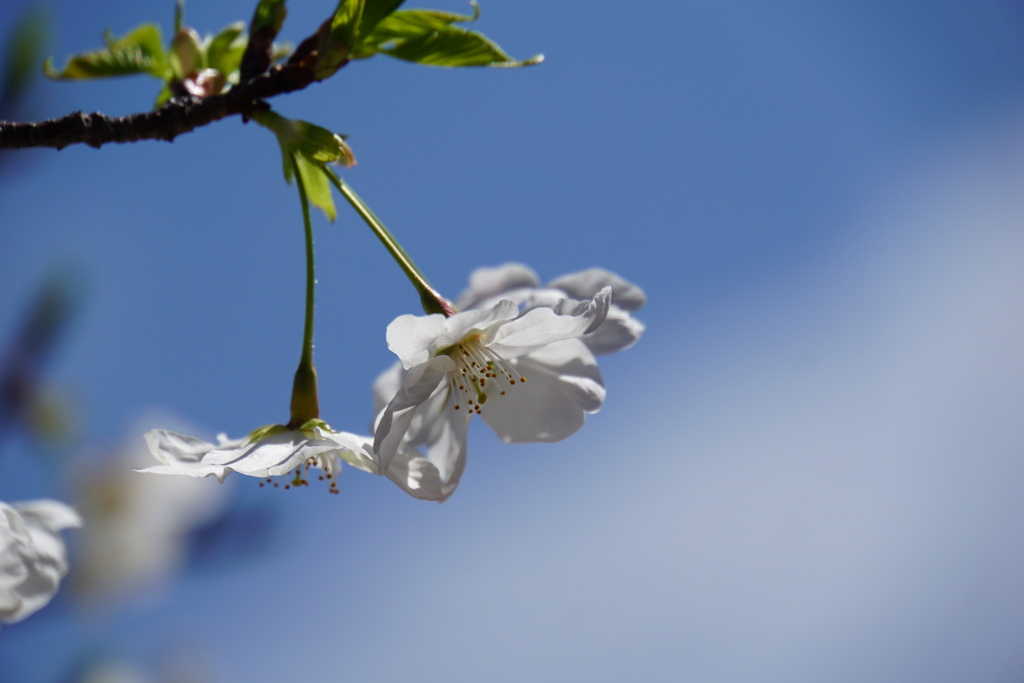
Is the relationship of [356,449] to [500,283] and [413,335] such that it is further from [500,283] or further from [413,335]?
[500,283]

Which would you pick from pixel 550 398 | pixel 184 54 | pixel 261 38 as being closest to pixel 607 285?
pixel 550 398

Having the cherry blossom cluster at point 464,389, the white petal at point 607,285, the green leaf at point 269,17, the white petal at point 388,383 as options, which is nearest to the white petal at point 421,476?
the cherry blossom cluster at point 464,389

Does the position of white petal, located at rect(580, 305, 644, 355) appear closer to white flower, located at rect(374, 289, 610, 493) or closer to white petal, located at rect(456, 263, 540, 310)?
white flower, located at rect(374, 289, 610, 493)

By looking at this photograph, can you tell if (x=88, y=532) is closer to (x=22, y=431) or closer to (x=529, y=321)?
(x=22, y=431)

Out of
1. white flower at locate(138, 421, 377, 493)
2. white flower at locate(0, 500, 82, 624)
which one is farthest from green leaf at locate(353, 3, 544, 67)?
white flower at locate(0, 500, 82, 624)

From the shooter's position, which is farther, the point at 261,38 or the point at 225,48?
the point at 225,48

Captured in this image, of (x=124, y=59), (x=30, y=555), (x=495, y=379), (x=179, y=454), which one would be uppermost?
(x=124, y=59)

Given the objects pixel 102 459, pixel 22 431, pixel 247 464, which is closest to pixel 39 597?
pixel 247 464
